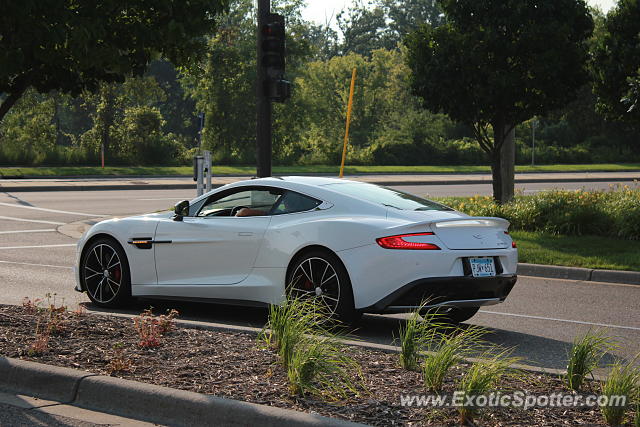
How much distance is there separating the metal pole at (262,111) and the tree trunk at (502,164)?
18.6 ft

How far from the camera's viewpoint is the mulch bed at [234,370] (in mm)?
5383

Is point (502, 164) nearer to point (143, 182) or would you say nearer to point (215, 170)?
point (143, 182)

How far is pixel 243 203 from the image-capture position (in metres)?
9.48

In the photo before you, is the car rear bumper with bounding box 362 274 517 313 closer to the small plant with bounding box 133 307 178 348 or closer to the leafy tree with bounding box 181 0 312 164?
the small plant with bounding box 133 307 178 348

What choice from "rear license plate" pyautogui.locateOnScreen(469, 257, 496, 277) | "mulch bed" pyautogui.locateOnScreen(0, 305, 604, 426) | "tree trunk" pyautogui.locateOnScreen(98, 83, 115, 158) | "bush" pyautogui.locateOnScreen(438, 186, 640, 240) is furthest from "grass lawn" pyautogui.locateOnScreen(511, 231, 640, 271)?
"tree trunk" pyautogui.locateOnScreen(98, 83, 115, 158)

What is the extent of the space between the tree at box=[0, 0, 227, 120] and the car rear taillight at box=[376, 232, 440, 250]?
238 centimetres

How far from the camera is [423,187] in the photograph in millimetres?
34344

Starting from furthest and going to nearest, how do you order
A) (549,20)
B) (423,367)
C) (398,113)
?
(398,113) → (549,20) → (423,367)

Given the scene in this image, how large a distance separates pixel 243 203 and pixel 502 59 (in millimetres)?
10274

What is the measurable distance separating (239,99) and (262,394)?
52409 mm

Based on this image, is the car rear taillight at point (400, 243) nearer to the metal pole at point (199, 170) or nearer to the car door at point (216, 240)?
the car door at point (216, 240)

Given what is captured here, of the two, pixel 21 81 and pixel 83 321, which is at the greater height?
pixel 21 81

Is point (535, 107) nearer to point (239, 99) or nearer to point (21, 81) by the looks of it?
point (21, 81)

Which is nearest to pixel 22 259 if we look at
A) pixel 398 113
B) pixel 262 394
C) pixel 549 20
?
pixel 262 394
